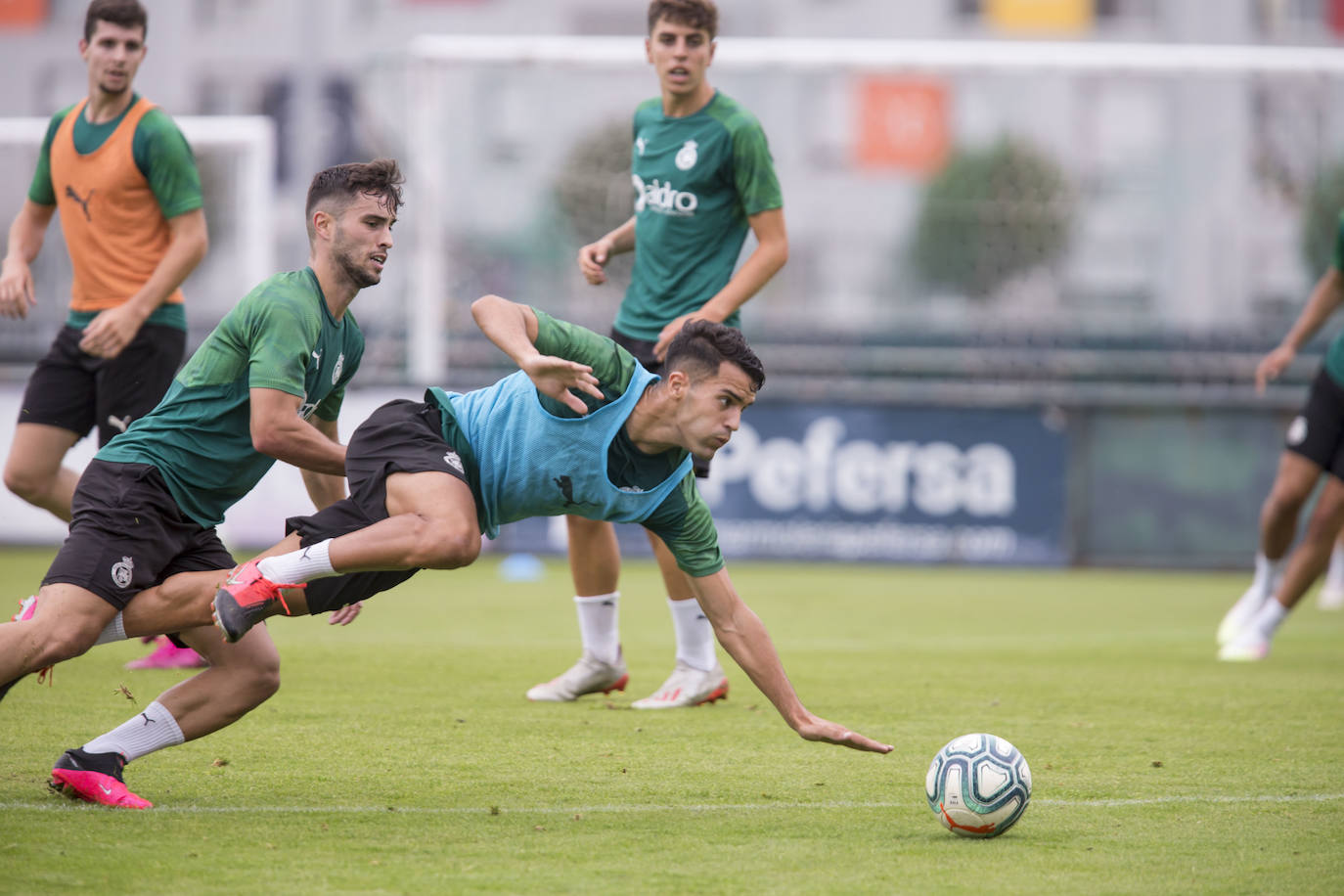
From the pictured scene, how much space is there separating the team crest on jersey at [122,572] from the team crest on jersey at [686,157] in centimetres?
321

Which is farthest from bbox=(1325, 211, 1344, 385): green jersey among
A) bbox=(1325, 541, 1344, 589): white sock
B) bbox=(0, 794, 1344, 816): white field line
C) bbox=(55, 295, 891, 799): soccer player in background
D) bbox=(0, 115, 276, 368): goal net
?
bbox=(0, 115, 276, 368): goal net

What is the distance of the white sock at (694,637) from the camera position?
6.61m

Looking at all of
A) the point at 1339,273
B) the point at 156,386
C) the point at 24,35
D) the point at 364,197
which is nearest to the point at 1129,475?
the point at 1339,273

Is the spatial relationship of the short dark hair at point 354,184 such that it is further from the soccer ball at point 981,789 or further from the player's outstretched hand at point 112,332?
the soccer ball at point 981,789

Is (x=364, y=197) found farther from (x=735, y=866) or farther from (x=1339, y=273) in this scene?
(x=1339, y=273)

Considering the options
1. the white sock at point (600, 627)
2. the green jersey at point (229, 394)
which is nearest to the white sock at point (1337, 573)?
the white sock at point (600, 627)

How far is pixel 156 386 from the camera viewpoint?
6.75 meters

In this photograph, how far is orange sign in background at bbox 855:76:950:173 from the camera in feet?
84.2

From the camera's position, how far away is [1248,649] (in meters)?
8.60

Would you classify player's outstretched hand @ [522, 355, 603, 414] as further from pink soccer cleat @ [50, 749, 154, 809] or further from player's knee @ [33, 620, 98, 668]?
pink soccer cleat @ [50, 749, 154, 809]

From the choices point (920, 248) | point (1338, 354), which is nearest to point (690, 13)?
point (1338, 354)

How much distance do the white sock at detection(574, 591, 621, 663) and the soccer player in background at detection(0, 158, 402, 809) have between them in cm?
199

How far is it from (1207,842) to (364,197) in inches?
120

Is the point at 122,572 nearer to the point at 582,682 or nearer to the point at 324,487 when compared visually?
the point at 324,487
